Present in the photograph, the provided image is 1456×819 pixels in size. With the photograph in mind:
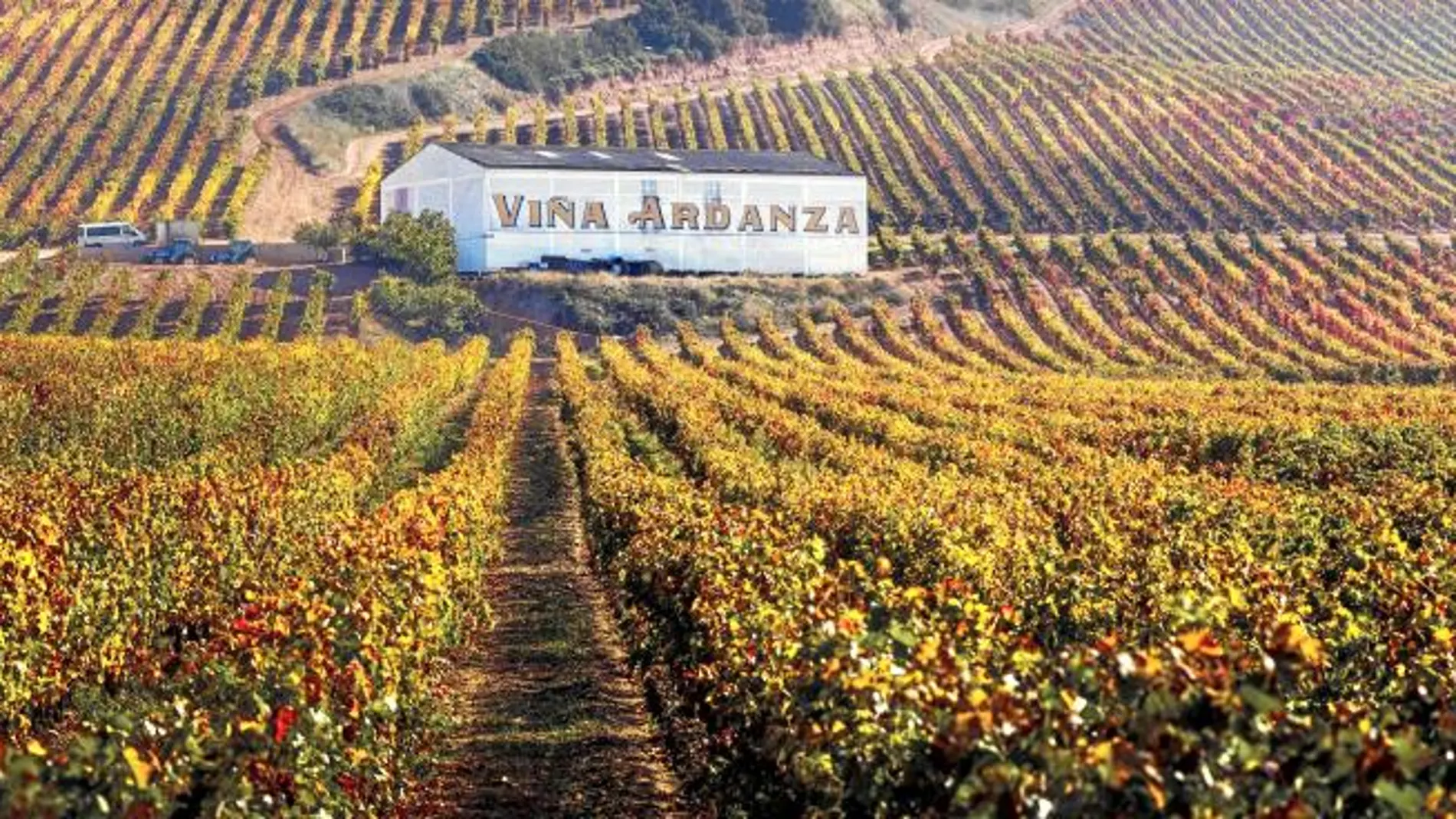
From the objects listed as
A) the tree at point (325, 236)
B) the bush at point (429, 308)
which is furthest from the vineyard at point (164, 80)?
the bush at point (429, 308)

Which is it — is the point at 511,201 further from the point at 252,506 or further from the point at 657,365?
the point at 252,506

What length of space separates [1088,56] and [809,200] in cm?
4988

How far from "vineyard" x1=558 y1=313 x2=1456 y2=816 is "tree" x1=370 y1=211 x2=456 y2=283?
38771 mm

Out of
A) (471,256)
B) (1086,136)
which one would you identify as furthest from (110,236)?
(1086,136)

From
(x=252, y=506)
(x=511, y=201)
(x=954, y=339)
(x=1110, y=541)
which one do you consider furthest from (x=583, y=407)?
(x=511, y=201)

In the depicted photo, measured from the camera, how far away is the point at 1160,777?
275 inches

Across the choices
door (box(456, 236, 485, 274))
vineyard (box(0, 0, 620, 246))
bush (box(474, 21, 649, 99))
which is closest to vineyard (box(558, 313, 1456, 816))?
door (box(456, 236, 485, 274))

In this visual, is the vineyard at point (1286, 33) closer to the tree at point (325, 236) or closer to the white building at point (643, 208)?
the white building at point (643, 208)

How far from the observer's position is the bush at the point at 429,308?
69.9 metres

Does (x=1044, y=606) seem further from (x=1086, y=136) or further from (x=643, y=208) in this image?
(x=1086, y=136)

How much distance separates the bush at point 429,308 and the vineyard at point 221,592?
103ft

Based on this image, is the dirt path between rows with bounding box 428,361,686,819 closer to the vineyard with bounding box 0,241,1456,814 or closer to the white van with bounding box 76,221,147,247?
the vineyard with bounding box 0,241,1456,814

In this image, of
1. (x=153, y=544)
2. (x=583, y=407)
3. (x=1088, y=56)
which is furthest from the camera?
(x=1088, y=56)

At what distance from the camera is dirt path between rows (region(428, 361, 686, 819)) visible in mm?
15469
